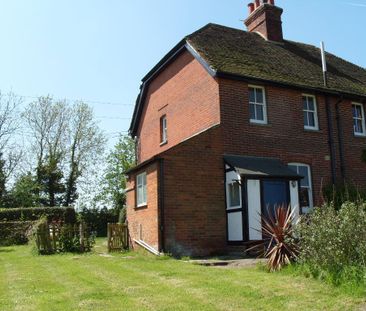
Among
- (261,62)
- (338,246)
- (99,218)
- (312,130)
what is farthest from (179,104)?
(99,218)

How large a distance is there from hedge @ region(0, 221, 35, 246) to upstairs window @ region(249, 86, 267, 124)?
1456cm

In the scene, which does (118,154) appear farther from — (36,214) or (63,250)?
(63,250)

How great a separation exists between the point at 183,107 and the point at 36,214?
16.4 m

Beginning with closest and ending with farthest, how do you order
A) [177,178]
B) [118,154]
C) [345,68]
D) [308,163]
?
1. [177,178]
2. [308,163]
3. [345,68]
4. [118,154]

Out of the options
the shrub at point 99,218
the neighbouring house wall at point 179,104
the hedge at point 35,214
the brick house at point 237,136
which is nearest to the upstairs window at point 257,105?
the brick house at point 237,136

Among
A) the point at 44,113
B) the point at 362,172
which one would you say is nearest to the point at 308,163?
the point at 362,172

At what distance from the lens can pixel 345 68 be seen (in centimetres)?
2358

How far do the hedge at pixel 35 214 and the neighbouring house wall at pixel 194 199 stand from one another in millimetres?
17235

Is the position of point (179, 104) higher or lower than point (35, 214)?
higher

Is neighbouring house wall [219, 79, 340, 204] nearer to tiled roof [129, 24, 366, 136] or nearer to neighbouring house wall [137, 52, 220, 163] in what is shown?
tiled roof [129, 24, 366, 136]

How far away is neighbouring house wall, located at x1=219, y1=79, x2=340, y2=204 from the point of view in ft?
53.8

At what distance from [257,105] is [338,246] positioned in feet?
32.8

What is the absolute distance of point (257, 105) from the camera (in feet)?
57.3

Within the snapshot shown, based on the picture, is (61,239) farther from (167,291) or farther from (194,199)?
(167,291)
